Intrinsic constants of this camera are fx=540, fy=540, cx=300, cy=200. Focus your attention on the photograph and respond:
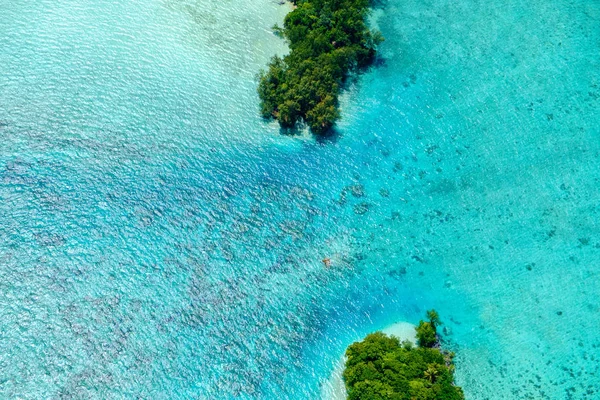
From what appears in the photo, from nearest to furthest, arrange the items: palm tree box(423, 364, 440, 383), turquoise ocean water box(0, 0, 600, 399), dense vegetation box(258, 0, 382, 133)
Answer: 1. palm tree box(423, 364, 440, 383)
2. turquoise ocean water box(0, 0, 600, 399)
3. dense vegetation box(258, 0, 382, 133)

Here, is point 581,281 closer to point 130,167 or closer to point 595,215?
point 595,215

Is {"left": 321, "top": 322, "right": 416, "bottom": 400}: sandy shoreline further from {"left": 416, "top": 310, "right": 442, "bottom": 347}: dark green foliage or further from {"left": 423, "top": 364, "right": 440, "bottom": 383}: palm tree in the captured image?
{"left": 423, "top": 364, "right": 440, "bottom": 383}: palm tree

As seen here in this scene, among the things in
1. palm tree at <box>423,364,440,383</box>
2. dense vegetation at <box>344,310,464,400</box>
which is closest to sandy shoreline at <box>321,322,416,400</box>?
dense vegetation at <box>344,310,464,400</box>

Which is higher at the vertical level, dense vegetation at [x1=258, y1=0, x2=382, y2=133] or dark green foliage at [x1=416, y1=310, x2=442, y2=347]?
dense vegetation at [x1=258, y1=0, x2=382, y2=133]

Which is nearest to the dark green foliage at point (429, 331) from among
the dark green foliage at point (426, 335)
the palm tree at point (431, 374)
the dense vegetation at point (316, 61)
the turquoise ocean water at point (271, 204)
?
the dark green foliage at point (426, 335)

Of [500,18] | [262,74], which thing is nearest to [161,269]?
[262,74]

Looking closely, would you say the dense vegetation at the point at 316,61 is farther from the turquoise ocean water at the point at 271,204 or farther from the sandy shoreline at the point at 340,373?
the sandy shoreline at the point at 340,373

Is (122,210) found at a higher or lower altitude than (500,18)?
lower
